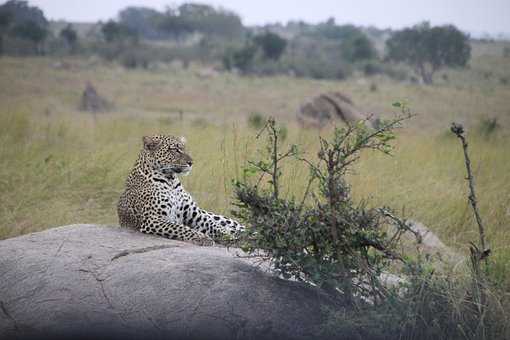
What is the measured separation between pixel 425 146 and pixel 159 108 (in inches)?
669

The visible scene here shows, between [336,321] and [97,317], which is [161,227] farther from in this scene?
[336,321]

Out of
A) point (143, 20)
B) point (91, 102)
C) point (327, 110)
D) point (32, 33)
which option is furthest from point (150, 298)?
point (143, 20)

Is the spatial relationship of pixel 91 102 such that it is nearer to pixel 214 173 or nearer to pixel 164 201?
pixel 214 173

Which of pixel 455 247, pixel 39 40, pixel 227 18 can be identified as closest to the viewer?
pixel 455 247

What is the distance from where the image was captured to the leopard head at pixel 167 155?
737cm

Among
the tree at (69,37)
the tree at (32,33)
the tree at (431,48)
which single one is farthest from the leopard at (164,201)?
the tree at (69,37)

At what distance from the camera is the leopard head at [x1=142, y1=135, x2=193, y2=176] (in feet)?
24.2

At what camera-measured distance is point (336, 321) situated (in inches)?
191

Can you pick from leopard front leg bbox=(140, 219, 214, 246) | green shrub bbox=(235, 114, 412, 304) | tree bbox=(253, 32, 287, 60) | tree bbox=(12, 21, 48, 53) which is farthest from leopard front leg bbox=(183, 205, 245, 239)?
tree bbox=(253, 32, 287, 60)

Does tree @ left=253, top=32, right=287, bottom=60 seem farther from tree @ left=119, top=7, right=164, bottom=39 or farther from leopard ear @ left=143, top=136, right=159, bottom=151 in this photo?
leopard ear @ left=143, top=136, right=159, bottom=151

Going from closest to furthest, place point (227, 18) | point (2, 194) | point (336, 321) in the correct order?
point (336, 321), point (2, 194), point (227, 18)

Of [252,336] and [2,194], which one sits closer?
[252,336]

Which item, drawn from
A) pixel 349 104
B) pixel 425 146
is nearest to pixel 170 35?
pixel 349 104

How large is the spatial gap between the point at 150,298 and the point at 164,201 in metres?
2.09
